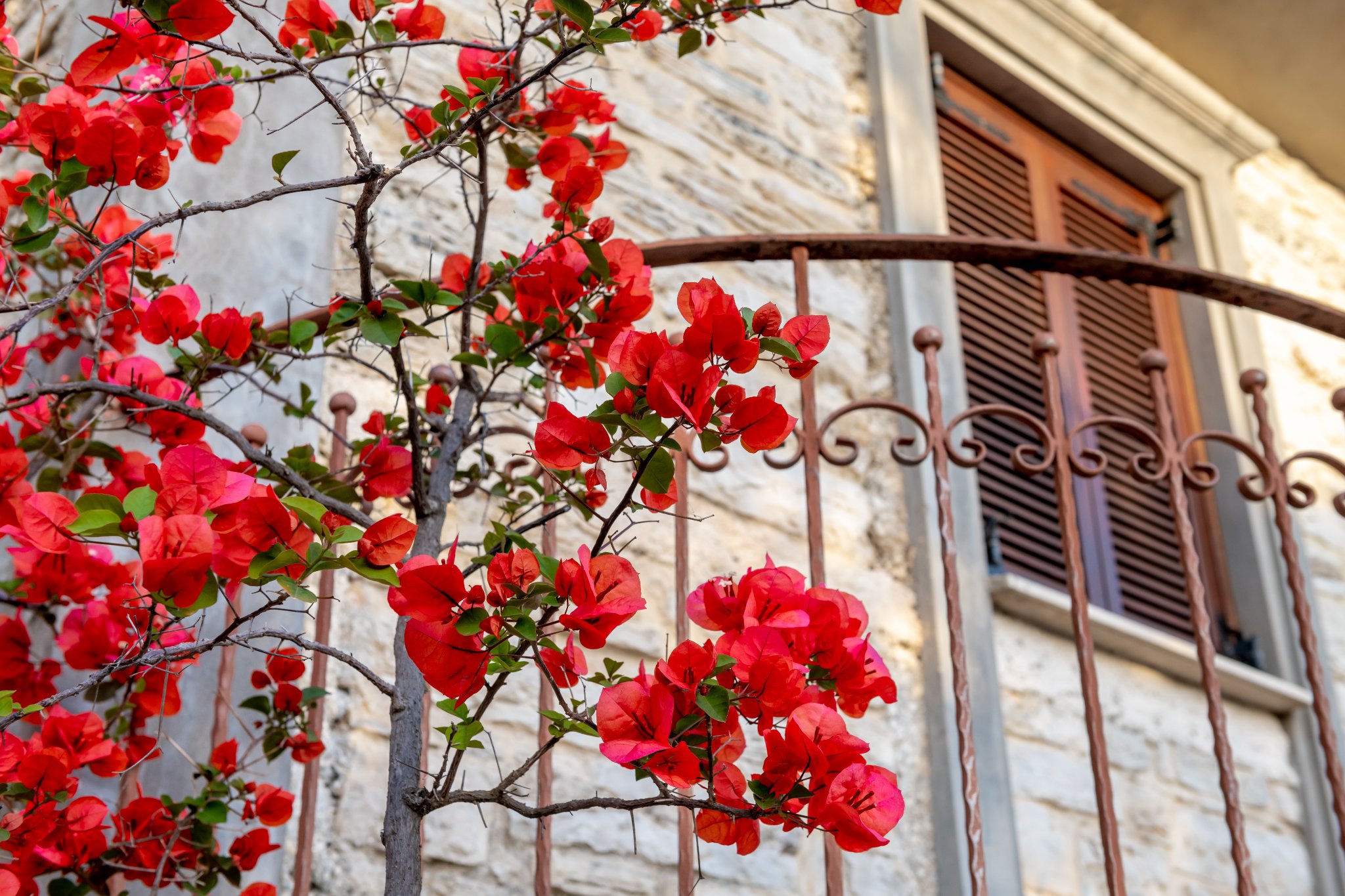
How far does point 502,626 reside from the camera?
3.21ft

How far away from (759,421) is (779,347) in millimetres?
64

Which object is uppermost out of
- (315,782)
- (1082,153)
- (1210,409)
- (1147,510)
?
(1082,153)

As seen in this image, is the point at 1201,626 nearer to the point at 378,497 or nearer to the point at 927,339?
the point at 927,339

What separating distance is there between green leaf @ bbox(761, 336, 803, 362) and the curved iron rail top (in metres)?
0.85

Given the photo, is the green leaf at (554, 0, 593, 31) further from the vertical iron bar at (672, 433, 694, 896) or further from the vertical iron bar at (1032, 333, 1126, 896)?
the vertical iron bar at (1032, 333, 1126, 896)

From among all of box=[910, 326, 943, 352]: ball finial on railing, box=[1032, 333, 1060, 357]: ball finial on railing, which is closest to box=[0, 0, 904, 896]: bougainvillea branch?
box=[910, 326, 943, 352]: ball finial on railing

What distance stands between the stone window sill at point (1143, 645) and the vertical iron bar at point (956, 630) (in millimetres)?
1353

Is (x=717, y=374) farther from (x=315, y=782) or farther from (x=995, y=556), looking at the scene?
(x=995, y=556)

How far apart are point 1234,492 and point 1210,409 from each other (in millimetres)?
298

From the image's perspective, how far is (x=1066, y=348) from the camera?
4027mm

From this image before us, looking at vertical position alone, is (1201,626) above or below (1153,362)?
below

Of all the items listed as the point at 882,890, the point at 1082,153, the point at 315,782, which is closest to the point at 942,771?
the point at 882,890

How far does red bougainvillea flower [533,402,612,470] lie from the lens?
1002 mm

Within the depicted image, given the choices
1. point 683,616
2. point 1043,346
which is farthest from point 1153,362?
point 683,616
